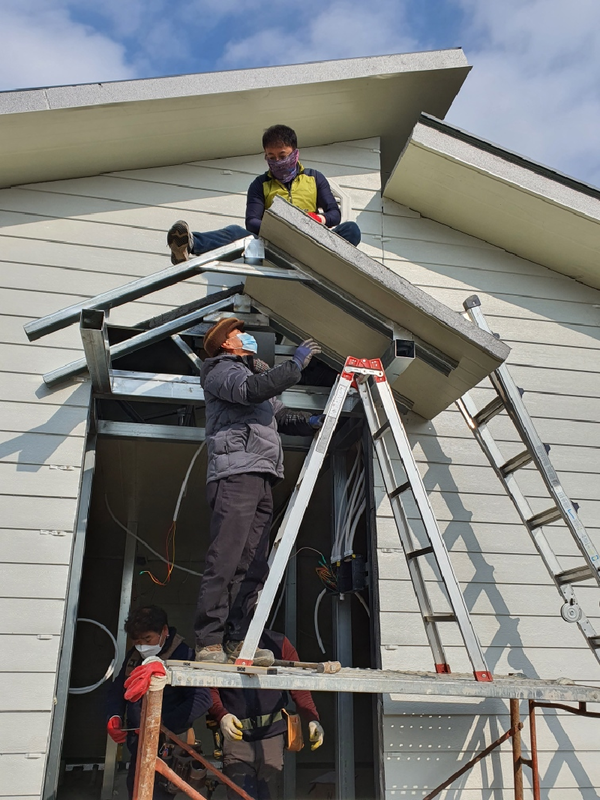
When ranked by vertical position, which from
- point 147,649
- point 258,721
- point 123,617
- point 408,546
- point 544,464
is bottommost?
point 258,721

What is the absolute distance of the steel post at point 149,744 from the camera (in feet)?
7.65

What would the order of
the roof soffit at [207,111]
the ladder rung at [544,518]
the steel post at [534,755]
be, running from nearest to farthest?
the steel post at [534,755], the ladder rung at [544,518], the roof soffit at [207,111]

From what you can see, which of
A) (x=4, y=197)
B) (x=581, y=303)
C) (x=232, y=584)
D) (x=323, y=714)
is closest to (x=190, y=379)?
(x=232, y=584)

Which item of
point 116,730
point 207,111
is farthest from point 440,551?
point 207,111

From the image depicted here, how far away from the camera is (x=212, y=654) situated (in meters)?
2.79

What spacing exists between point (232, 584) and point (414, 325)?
1401 millimetres

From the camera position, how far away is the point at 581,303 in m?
4.66

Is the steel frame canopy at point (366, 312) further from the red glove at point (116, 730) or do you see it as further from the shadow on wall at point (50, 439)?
the red glove at point (116, 730)

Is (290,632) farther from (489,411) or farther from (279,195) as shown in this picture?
(279,195)

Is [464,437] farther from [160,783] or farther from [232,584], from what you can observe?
[160,783]

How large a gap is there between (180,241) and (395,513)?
1718mm

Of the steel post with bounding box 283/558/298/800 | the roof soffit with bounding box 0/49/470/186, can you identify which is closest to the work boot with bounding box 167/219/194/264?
the roof soffit with bounding box 0/49/470/186

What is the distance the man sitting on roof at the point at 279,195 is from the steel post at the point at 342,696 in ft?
4.77

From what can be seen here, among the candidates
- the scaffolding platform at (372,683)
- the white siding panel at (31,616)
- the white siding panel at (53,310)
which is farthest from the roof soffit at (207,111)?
the scaffolding platform at (372,683)
